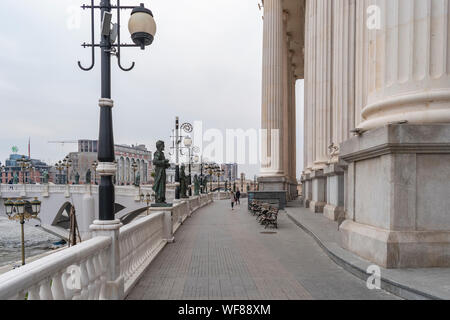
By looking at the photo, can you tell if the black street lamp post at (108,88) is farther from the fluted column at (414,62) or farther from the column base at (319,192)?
the column base at (319,192)

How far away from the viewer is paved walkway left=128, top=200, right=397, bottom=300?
5.30m

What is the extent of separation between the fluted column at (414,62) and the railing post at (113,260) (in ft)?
18.0

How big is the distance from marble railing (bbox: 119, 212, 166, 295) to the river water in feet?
92.1

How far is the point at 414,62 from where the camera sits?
6.06 metres

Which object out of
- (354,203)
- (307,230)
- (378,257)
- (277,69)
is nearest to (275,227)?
(307,230)

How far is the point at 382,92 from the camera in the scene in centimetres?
652

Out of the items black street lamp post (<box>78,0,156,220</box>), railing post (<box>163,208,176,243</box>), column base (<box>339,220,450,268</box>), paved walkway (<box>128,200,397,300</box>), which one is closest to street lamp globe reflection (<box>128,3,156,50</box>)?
black street lamp post (<box>78,0,156,220</box>)

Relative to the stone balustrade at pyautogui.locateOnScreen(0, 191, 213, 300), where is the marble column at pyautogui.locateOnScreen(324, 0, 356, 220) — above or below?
above

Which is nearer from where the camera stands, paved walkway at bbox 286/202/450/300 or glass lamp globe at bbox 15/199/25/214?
paved walkway at bbox 286/202/450/300

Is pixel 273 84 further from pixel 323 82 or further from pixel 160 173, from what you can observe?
pixel 160 173

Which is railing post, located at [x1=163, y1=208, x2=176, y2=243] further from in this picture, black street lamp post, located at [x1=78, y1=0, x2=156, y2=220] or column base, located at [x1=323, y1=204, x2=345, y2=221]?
column base, located at [x1=323, y1=204, x2=345, y2=221]

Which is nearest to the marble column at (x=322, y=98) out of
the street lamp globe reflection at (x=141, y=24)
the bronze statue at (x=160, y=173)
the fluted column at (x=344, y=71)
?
the fluted column at (x=344, y=71)
